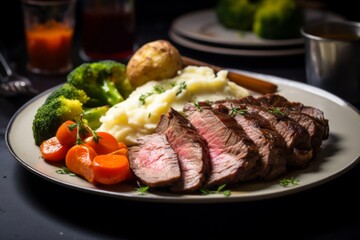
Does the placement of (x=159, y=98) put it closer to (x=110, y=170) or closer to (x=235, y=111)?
(x=235, y=111)

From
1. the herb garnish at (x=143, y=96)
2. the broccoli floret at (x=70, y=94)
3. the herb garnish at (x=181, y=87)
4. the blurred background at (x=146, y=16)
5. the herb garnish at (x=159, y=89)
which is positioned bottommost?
the blurred background at (x=146, y=16)

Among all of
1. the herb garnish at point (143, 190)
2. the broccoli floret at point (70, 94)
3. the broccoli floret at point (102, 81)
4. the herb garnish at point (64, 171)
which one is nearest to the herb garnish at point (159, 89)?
the broccoli floret at point (102, 81)

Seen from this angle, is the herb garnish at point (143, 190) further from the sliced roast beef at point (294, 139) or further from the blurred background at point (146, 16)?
the blurred background at point (146, 16)

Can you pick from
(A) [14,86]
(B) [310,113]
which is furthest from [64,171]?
(A) [14,86]

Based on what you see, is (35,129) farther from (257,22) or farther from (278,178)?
(257,22)

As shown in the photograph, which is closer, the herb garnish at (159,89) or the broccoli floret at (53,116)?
the broccoli floret at (53,116)

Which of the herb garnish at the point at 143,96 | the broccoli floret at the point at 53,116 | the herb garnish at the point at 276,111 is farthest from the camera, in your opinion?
the herb garnish at the point at 143,96
